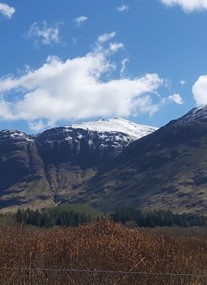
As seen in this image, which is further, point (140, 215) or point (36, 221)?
point (140, 215)

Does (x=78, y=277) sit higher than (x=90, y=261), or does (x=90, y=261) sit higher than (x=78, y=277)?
(x=90, y=261)

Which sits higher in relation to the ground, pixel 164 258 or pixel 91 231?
pixel 91 231

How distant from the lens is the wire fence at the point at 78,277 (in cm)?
1290

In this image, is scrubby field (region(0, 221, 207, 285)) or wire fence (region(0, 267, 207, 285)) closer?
wire fence (region(0, 267, 207, 285))

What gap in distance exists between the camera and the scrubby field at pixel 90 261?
42.9ft

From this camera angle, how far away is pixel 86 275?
13094mm

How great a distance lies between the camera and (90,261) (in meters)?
14.6

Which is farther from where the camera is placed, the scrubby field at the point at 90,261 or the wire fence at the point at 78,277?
the scrubby field at the point at 90,261

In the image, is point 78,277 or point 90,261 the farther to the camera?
point 90,261

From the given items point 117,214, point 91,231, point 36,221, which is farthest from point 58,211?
point 91,231

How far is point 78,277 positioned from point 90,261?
1.53 m

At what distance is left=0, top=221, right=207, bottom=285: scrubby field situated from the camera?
13078mm

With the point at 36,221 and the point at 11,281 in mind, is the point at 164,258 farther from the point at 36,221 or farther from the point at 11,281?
the point at 36,221

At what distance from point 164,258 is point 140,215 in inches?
4855
